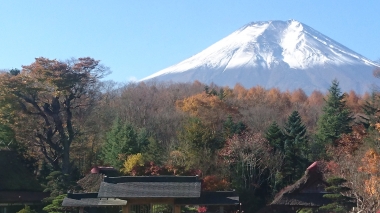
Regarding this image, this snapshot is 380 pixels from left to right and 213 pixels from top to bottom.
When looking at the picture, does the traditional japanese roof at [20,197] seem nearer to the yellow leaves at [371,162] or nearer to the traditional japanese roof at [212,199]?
the traditional japanese roof at [212,199]

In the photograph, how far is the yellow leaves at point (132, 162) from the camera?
2789 centimetres

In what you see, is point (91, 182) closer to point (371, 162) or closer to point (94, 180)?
point (94, 180)

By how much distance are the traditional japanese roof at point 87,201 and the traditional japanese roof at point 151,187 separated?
59cm

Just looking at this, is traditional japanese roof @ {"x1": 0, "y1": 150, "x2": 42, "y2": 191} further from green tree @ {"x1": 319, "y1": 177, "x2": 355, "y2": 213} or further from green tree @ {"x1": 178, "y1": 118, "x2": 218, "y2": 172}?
green tree @ {"x1": 319, "y1": 177, "x2": 355, "y2": 213}

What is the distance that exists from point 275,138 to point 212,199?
934 centimetres

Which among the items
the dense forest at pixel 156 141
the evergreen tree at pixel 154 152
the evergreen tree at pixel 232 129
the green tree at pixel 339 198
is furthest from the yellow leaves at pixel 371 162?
the evergreen tree at pixel 154 152

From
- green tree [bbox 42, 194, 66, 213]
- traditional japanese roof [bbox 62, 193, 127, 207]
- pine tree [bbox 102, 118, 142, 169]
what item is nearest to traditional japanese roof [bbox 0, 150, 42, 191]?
pine tree [bbox 102, 118, 142, 169]

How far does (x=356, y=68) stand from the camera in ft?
398

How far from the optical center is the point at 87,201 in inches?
904

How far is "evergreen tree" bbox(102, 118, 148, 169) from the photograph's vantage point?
3006cm

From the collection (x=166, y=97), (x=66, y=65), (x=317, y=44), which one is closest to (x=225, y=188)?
(x=66, y=65)

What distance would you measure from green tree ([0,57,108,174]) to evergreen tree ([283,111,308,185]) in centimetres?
1091

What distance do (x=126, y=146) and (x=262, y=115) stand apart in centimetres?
1236

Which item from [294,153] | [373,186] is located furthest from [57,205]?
[294,153]
